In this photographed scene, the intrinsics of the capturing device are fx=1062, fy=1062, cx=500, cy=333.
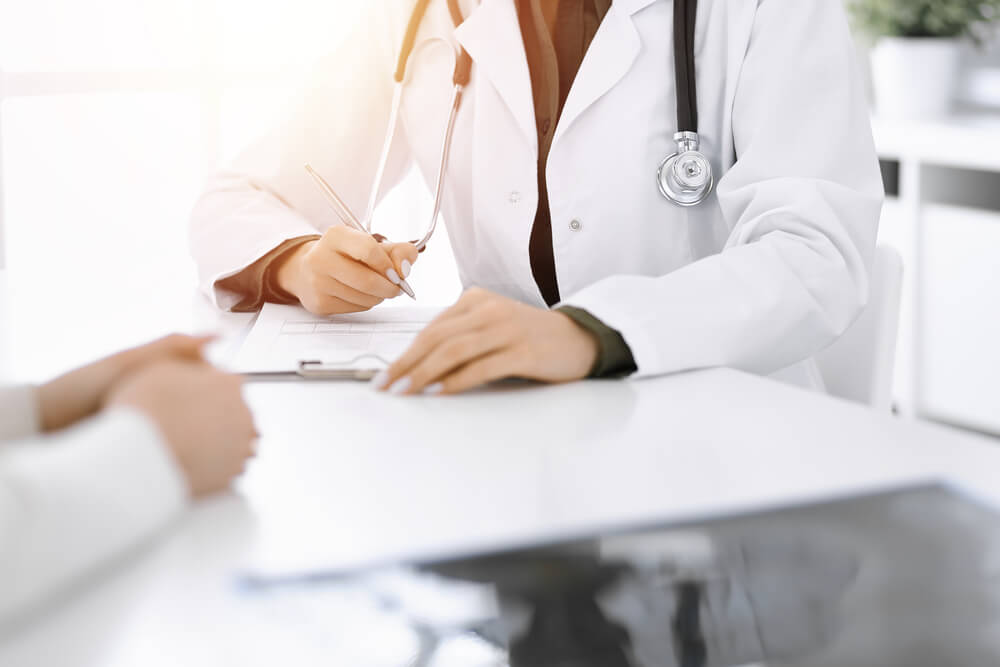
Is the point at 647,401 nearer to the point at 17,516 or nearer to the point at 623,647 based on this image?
the point at 623,647

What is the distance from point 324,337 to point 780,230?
0.42 meters

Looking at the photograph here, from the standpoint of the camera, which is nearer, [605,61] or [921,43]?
[605,61]

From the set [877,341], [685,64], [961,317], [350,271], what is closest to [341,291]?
[350,271]

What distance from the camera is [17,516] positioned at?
0.42 meters

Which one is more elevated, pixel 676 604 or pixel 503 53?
pixel 503 53

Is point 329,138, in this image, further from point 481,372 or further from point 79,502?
point 79,502

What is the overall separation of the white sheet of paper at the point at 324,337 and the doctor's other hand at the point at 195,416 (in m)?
0.25

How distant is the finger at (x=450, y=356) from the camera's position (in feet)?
2.52

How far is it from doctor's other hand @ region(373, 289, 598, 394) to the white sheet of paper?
67 millimetres

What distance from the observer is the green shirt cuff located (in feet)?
2.66

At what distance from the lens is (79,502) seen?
0.44 metres

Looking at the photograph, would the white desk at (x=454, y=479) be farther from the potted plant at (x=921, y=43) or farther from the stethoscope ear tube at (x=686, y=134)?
the potted plant at (x=921, y=43)

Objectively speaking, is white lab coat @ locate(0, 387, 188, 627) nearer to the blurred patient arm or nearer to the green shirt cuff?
the blurred patient arm

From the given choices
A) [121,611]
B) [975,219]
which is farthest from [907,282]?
[121,611]
